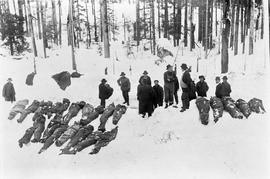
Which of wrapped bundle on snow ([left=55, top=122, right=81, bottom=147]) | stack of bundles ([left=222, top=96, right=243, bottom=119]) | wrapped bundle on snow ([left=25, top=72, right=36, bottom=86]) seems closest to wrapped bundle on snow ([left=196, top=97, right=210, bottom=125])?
stack of bundles ([left=222, top=96, right=243, bottom=119])

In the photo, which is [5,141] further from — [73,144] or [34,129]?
[73,144]

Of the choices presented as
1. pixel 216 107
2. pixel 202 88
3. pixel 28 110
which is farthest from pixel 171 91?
pixel 28 110

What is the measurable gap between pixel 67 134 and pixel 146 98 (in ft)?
9.85

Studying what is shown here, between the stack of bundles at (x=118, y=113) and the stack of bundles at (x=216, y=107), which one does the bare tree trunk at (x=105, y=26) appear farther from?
the stack of bundles at (x=216, y=107)

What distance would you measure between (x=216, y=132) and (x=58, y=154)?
4.91m

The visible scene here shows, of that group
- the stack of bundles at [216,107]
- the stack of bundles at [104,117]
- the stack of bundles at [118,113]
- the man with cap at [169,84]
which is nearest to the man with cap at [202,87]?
the stack of bundles at [216,107]

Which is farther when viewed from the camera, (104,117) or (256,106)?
(104,117)

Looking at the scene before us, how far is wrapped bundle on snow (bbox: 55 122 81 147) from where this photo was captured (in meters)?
10.5

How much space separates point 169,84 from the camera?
39.0 feet

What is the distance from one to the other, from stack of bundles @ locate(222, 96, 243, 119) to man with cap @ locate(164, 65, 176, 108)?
1867 millimetres

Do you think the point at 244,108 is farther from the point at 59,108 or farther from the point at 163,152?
the point at 59,108

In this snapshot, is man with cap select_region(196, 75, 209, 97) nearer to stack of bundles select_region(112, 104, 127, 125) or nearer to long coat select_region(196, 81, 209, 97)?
long coat select_region(196, 81, 209, 97)

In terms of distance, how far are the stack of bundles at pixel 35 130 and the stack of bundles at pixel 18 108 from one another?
105cm

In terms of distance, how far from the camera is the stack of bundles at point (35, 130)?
11219mm
